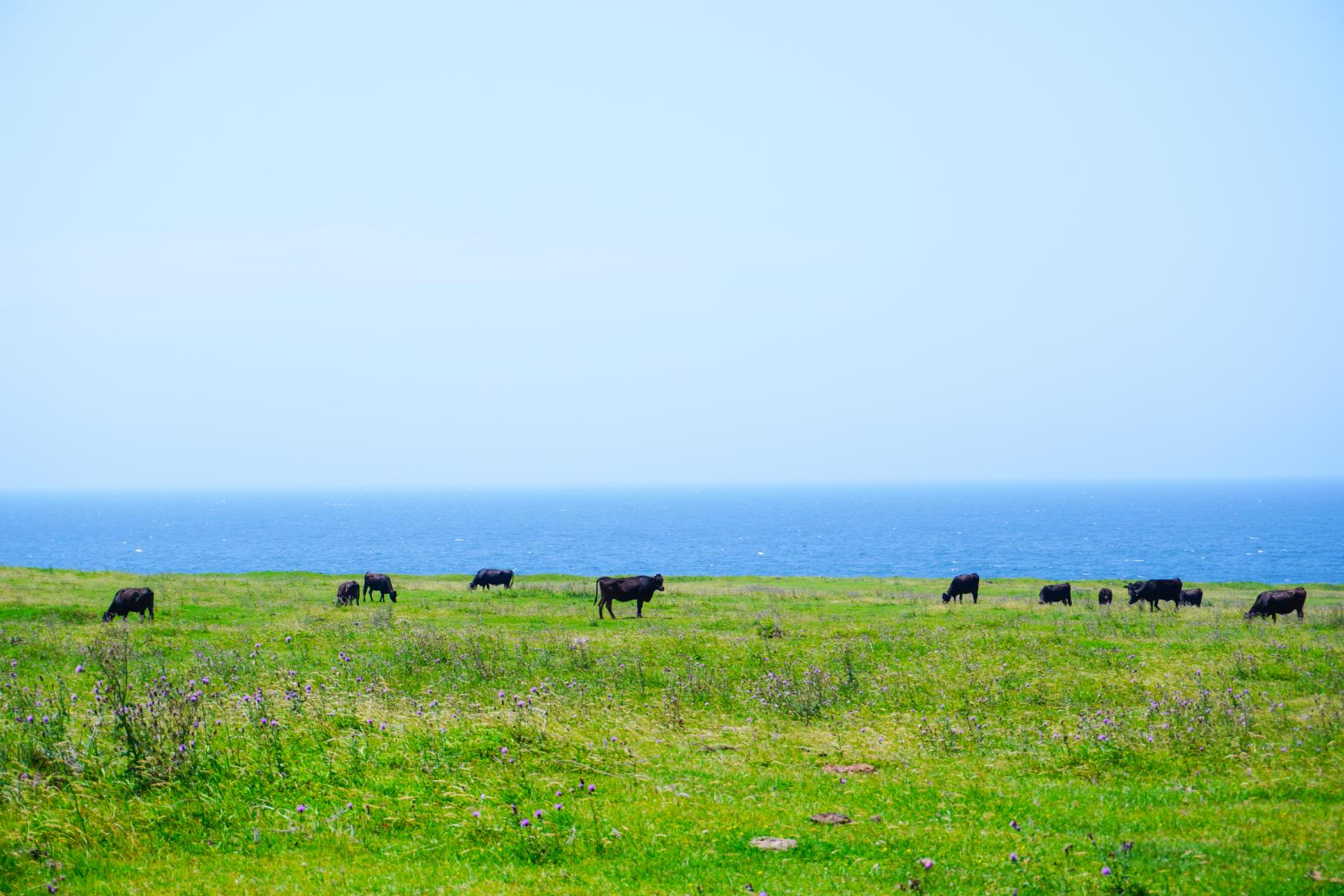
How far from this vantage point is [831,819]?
976cm

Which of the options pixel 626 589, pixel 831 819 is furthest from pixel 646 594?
pixel 831 819

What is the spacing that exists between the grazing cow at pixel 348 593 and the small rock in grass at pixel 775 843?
110ft

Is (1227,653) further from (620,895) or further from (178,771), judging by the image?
(178,771)

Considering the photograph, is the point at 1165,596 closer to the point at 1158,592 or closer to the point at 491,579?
the point at 1158,592

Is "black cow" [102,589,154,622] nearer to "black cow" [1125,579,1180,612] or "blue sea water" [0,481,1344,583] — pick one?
"black cow" [1125,579,1180,612]

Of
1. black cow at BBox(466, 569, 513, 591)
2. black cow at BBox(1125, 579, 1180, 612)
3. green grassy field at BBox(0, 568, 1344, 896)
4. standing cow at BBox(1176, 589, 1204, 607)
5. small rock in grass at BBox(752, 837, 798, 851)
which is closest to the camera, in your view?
green grassy field at BBox(0, 568, 1344, 896)

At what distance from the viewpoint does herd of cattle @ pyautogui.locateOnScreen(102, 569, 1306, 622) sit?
3191cm

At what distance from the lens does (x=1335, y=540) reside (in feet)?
475

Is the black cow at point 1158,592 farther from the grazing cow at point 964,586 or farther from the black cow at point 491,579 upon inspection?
the black cow at point 491,579

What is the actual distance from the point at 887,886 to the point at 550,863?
136 inches

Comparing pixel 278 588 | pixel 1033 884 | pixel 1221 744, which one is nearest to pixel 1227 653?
pixel 1221 744

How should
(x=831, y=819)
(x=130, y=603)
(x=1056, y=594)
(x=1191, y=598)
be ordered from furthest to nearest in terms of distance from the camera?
(x=1056, y=594) < (x=1191, y=598) < (x=130, y=603) < (x=831, y=819)

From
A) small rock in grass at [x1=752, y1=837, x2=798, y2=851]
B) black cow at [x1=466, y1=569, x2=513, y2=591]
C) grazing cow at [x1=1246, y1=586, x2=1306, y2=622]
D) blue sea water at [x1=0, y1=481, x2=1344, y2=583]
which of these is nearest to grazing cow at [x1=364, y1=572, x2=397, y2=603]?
black cow at [x1=466, y1=569, x2=513, y2=591]

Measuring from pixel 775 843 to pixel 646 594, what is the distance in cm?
2784
